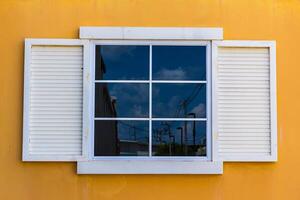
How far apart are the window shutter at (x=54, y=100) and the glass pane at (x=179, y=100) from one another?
816 millimetres

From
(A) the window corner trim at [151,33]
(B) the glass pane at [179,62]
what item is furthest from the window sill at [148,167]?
(A) the window corner trim at [151,33]

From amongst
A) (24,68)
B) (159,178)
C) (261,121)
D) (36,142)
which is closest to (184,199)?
(159,178)

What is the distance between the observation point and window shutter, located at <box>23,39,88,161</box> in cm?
574

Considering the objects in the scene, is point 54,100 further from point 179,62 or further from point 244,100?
point 244,100

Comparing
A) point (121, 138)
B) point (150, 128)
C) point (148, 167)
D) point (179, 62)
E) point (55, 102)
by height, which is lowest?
point (148, 167)

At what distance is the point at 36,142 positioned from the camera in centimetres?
575

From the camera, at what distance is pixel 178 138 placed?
5.85 m

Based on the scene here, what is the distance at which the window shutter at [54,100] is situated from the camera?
5742 mm

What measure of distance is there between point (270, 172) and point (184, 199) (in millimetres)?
974

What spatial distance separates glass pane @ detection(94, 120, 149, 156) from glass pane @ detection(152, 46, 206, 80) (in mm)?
594

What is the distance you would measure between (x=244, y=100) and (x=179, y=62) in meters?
0.82

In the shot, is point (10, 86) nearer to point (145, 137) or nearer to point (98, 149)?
point (98, 149)
